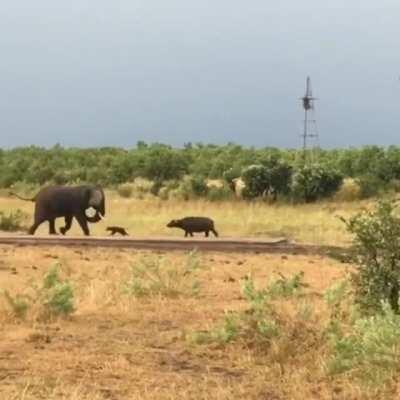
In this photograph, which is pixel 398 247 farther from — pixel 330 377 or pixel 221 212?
pixel 221 212

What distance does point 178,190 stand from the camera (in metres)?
45.6

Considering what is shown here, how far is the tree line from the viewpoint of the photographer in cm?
4088

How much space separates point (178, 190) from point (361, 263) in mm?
36391

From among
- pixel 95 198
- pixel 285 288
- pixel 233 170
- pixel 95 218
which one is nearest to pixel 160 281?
pixel 285 288

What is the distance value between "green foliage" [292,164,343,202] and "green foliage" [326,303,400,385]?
108 ft

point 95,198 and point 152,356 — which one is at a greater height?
point 95,198

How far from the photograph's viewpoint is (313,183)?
40062mm

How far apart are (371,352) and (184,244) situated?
41.6 feet

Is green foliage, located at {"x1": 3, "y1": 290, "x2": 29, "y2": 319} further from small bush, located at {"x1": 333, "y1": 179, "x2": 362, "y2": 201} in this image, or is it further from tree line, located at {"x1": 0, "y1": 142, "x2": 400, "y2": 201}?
small bush, located at {"x1": 333, "y1": 179, "x2": 362, "y2": 201}

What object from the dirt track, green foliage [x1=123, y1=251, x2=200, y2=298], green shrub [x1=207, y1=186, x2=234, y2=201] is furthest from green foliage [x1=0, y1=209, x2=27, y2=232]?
green foliage [x1=123, y1=251, x2=200, y2=298]

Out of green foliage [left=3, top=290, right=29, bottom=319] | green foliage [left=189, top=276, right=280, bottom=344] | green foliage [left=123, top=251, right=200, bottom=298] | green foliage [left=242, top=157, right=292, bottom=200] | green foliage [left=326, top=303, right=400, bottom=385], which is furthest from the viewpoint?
green foliage [left=242, top=157, right=292, bottom=200]

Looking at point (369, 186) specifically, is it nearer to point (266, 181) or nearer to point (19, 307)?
point (266, 181)

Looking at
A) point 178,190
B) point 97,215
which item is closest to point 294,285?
point 97,215

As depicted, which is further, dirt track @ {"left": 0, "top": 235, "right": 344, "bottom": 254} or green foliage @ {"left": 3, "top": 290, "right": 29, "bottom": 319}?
dirt track @ {"left": 0, "top": 235, "right": 344, "bottom": 254}
